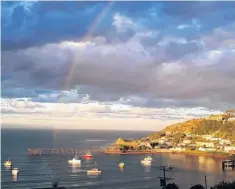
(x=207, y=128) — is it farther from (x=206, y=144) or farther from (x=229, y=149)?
(x=229, y=149)

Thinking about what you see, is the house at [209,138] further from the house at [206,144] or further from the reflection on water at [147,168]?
the reflection on water at [147,168]

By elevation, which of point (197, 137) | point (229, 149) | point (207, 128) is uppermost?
point (207, 128)

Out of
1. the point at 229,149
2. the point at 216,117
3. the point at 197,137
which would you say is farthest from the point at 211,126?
Answer: the point at 229,149

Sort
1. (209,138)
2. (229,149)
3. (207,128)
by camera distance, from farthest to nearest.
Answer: (207,128), (209,138), (229,149)

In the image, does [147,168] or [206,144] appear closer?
[147,168]

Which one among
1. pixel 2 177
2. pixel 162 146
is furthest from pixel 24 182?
pixel 162 146

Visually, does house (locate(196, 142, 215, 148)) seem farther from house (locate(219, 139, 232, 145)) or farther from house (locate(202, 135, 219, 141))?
house (locate(202, 135, 219, 141))

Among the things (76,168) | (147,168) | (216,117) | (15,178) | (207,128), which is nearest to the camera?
(15,178)

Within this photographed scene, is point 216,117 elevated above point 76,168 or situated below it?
above
